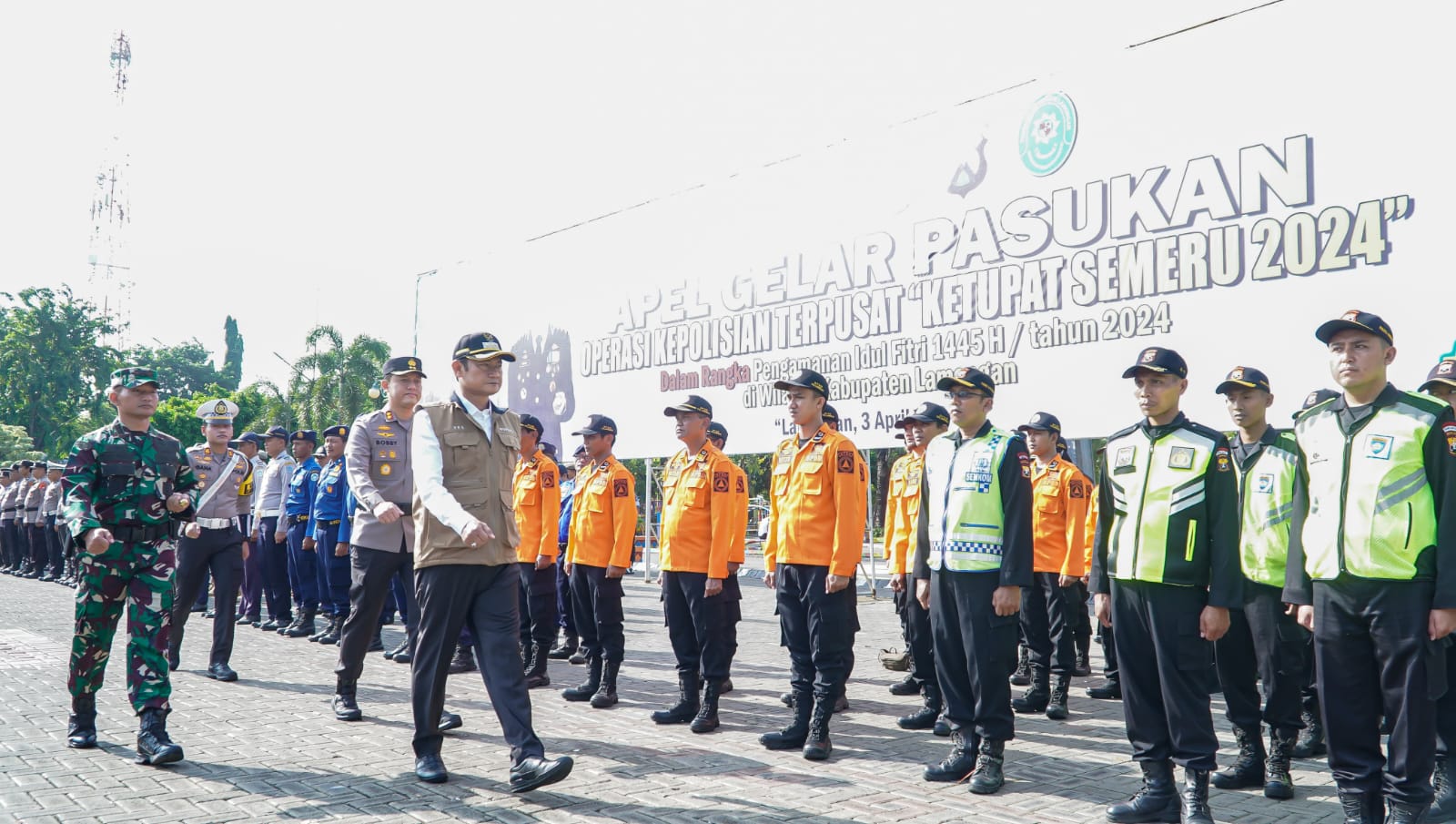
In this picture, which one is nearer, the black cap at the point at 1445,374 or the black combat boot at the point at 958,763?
the black combat boot at the point at 958,763

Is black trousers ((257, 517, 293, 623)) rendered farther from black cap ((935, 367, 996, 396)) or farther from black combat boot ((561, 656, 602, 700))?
black cap ((935, 367, 996, 396))

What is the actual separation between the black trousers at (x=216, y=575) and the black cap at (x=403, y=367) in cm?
222

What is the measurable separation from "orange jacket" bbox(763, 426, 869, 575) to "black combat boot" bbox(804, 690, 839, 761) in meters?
0.69

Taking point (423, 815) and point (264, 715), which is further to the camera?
point (264, 715)

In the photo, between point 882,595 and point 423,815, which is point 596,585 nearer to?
point 423,815

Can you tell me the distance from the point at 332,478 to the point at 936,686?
638 cm

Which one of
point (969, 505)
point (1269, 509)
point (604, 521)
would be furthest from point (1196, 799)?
point (604, 521)

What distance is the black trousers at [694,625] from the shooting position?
6184mm

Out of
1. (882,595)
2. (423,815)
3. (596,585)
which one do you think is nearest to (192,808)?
(423,815)

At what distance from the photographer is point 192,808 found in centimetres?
432

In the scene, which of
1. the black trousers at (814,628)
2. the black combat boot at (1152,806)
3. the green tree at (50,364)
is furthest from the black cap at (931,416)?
the green tree at (50,364)

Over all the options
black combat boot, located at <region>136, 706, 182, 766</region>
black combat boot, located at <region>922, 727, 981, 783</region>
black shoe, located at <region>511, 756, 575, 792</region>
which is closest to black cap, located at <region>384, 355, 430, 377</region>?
black combat boot, located at <region>136, 706, 182, 766</region>

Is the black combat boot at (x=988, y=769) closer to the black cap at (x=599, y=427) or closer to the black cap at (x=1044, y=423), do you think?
the black cap at (x=1044, y=423)

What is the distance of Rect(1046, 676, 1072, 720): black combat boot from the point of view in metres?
6.68
